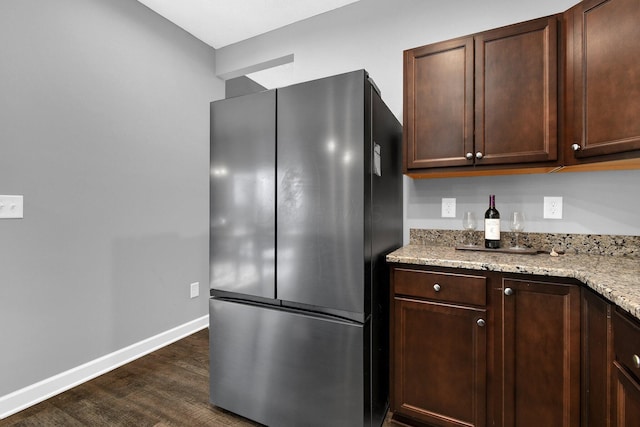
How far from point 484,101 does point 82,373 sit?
3.07 metres

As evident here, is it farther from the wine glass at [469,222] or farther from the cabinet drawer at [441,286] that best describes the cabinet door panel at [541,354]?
the wine glass at [469,222]

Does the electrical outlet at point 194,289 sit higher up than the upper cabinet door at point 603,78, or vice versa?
the upper cabinet door at point 603,78

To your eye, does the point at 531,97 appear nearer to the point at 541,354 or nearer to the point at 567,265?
the point at 567,265

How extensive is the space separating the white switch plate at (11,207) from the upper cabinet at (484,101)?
231cm

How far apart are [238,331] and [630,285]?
5.69 ft

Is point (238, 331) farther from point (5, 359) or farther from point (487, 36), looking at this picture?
point (487, 36)

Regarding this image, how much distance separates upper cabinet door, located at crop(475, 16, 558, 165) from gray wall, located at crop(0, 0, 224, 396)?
96.9 inches

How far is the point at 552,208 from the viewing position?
1.82 metres

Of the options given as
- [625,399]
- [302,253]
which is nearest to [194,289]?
[302,253]

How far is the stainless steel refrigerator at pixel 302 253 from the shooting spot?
1440 mm

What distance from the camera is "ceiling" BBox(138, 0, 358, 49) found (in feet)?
8.09

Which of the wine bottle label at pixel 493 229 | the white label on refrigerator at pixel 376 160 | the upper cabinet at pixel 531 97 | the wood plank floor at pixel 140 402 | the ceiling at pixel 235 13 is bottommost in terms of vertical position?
the wood plank floor at pixel 140 402

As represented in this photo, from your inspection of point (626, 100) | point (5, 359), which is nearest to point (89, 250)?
point (5, 359)

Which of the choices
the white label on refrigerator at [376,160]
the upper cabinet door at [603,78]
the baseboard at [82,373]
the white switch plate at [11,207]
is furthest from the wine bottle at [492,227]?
the white switch plate at [11,207]
